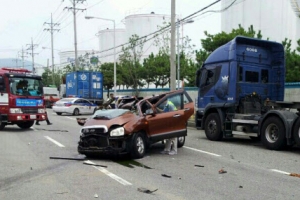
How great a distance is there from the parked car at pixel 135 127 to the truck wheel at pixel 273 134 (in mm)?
2509

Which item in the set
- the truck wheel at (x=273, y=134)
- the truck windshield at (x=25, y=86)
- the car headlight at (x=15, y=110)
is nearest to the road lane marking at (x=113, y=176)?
the truck wheel at (x=273, y=134)

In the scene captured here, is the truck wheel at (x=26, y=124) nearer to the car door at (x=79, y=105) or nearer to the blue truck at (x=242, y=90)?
the blue truck at (x=242, y=90)

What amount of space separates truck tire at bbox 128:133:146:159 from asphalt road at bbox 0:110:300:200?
190 mm

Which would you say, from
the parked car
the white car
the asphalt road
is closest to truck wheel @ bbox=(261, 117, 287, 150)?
the asphalt road

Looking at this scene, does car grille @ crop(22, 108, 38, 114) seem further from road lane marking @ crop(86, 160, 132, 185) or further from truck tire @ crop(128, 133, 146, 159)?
road lane marking @ crop(86, 160, 132, 185)

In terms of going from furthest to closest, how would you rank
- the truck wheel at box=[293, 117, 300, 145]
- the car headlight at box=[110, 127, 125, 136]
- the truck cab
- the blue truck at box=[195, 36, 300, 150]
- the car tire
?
1. the car tire
2. the truck cab
3. the blue truck at box=[195, 36, 300, 150]
4. the truck wheel at box=[293, 117, 300, 145]
5. the car headlight at box=[110, 127, 125, 136]

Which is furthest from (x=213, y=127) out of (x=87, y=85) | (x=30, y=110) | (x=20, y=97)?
(x=87, y=85)

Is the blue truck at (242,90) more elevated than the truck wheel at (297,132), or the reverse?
the blue truck at (242,90)

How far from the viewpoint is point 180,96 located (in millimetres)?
11062

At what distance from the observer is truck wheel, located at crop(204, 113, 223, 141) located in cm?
1344

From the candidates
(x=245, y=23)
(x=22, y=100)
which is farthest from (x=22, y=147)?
(x=245, y=23)

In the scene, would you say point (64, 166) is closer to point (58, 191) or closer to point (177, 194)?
point (58, 191)

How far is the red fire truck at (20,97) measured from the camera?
650 inches

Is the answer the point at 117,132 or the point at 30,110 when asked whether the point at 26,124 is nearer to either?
the point at 30,110
